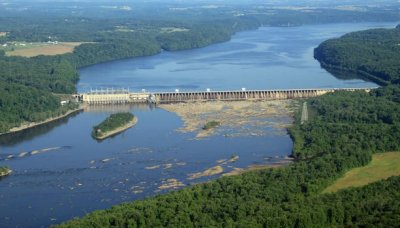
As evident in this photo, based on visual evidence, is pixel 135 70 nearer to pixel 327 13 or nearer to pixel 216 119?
pixel 216 119

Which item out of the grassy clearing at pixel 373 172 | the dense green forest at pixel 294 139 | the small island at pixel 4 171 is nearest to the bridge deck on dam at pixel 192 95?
the dense green forest at pixel 294 139

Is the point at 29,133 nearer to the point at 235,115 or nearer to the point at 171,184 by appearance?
the point at 235,115

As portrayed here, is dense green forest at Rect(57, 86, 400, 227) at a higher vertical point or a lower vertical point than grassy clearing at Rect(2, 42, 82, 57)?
higher

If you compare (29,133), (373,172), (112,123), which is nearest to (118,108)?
(112,123)

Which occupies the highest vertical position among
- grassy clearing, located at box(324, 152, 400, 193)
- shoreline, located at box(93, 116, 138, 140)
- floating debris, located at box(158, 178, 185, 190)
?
grassy clearing, located at box(324, 152, 400, 193)

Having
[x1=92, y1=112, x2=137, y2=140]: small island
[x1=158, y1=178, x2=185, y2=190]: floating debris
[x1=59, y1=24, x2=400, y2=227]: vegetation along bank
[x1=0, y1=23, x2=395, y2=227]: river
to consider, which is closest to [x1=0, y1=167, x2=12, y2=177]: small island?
[x1=0, y1=23, x2=395, y2=227]: river

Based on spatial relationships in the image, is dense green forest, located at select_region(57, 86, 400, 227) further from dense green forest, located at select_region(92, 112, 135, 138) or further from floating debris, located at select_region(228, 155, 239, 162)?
dense green forest, located at select_region(92, 112, 135, 138)

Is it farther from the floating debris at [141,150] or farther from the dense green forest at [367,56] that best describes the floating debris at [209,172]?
the dense green forest at [367,56]
